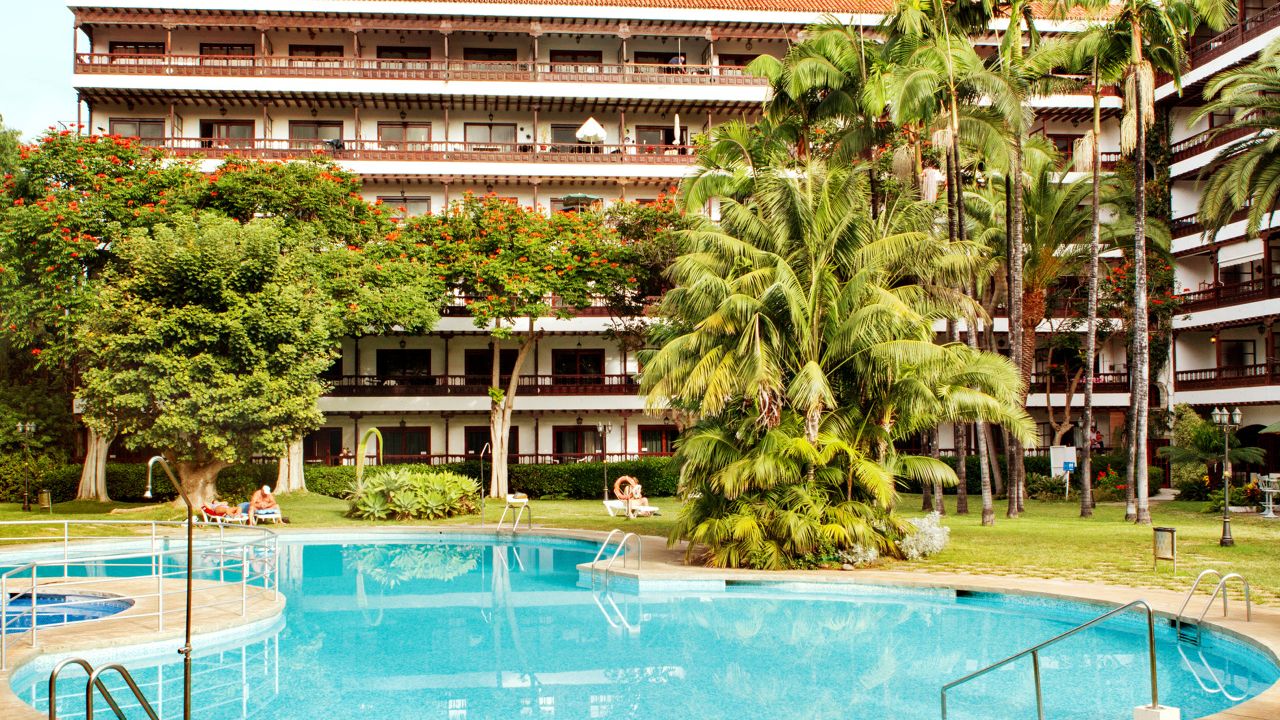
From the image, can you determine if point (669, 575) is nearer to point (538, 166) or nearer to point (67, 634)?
point (67, 634)

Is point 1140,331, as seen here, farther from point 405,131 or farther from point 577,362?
point 405,131

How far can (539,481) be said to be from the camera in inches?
1485

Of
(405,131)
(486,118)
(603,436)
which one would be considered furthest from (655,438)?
(405,131)

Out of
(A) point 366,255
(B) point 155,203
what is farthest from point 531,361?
(B) point 155,203

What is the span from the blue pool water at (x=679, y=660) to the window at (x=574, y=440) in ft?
79.8

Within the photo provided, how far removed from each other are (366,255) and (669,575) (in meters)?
19.7

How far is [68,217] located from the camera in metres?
30.6

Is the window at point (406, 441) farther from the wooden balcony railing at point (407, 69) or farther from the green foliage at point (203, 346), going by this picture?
the green foliage at point (203, 346)

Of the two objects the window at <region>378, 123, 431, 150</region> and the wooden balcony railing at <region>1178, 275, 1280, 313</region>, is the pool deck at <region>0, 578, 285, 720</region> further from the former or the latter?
the wooden balcony railing at <region>1178, 275, 1280, 313</region>

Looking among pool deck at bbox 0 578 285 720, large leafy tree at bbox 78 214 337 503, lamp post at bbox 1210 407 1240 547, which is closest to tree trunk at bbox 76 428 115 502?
large leafy tree at bbox 78 214 337 503

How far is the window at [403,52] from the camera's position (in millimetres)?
43312

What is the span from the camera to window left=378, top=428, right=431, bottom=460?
4197 centimetres

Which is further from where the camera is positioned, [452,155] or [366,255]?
[452,155]

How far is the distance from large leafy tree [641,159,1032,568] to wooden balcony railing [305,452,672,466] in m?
22.1
